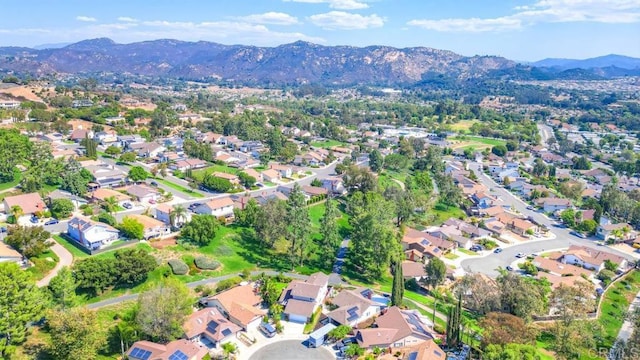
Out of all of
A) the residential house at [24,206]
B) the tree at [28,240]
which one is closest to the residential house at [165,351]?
the tree at [28,240]

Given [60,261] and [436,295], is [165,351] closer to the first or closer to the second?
[60,261]

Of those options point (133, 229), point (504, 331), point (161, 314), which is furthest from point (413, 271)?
point (133, 229)

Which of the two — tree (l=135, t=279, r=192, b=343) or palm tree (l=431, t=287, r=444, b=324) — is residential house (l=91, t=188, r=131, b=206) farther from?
palm tree (l=431, t=287, r=444, b=324)

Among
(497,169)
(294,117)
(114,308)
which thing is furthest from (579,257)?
(294,117)

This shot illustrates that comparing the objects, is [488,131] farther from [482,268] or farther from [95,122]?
[95,122]

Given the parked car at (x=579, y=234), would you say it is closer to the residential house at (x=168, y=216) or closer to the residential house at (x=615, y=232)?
the residential house at (x=615, y=232)

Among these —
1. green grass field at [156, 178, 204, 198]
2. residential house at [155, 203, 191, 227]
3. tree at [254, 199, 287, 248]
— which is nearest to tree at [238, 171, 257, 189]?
green grass field at [156, 178, 204, 198]
